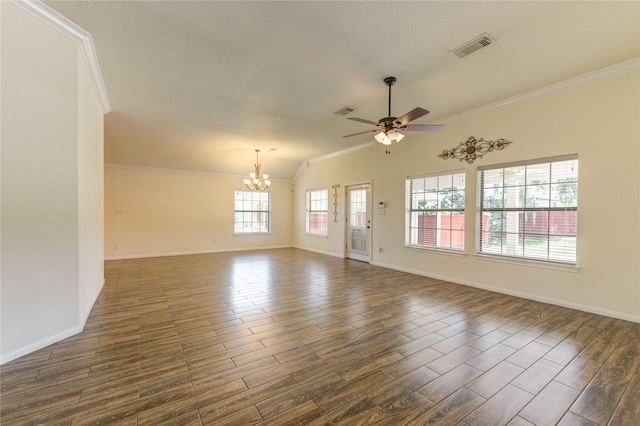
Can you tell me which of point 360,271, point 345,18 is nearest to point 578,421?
point 345,18

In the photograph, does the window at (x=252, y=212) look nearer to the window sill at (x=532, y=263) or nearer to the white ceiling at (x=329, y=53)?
the white ceiling at (x=329, y=53)

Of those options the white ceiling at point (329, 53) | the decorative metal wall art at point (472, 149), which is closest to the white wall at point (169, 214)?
the white ceiling at point (329, 53)

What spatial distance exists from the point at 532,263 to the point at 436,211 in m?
1.82

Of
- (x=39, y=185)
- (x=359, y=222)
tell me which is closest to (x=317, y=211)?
(x=359, y=222)

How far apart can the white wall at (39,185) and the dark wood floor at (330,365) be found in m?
0.31

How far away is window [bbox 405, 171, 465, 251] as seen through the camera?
202 inches

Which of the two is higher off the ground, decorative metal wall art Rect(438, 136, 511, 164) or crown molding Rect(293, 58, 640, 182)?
crown molding Rect(293, 58, 640, 182)

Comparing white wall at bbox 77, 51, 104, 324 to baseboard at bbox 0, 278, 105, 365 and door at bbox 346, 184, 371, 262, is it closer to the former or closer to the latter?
baseboard at bbox 0, 278, 105, 365

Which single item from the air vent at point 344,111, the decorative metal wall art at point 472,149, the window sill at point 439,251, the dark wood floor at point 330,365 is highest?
the air vent at point 344,111

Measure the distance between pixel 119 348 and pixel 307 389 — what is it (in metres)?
1.85

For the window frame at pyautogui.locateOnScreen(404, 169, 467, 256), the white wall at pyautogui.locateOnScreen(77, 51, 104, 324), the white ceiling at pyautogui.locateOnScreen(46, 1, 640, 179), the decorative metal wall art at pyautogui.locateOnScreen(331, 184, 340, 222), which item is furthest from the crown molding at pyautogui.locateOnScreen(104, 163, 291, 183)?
the window frame at pyautogui.locateOnScreen(404, 169, 467, 256)

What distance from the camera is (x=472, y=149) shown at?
4797mm

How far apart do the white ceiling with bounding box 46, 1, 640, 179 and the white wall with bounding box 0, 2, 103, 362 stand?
0.40 metres

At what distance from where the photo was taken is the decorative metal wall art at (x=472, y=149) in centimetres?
447
